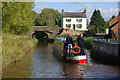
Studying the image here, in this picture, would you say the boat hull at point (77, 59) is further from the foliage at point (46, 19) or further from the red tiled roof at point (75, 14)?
the foliage at point (46, 19)

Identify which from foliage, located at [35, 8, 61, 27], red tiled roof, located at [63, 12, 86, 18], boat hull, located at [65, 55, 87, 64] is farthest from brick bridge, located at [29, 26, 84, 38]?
boat hull, located at [65, 55, 87, 64]

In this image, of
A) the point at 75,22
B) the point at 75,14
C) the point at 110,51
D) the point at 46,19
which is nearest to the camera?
the point at 110,51

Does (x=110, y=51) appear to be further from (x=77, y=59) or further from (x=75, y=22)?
(x=75, y=22)

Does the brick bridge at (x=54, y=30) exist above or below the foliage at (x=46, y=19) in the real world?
below

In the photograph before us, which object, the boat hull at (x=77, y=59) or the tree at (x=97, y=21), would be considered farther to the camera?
the tree at (x=97, y=21)

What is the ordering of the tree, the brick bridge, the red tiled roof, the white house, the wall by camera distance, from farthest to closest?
the tree
the red tiled roof
the white house
the brick bridge
the wall

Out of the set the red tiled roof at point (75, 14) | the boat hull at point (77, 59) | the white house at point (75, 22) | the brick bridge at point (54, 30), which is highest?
the red tiled roof at point (75, 14)

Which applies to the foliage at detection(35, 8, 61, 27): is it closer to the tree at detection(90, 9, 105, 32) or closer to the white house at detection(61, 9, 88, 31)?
the white house at detection(61, 9, 88, 31)

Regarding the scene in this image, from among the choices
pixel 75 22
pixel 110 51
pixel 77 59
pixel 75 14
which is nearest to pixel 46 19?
pixel 75 14

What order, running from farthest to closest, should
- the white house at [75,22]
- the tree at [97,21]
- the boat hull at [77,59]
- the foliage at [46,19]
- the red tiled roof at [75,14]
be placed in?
the tree at [97,21] < the foliage at [46,19] < the red tiled roof at [75,14] < the white house at [75,22] < the boat hull at [77,59]

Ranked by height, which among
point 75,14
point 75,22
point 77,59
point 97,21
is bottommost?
point 77,59

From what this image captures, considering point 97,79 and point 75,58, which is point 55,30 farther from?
point 97,79

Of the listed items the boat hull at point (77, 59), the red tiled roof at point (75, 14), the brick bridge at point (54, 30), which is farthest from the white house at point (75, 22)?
the boat hull at point (77, 59)

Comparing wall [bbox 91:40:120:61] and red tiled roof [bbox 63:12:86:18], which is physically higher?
red tiled roof [bbox 63:12:86:18]
